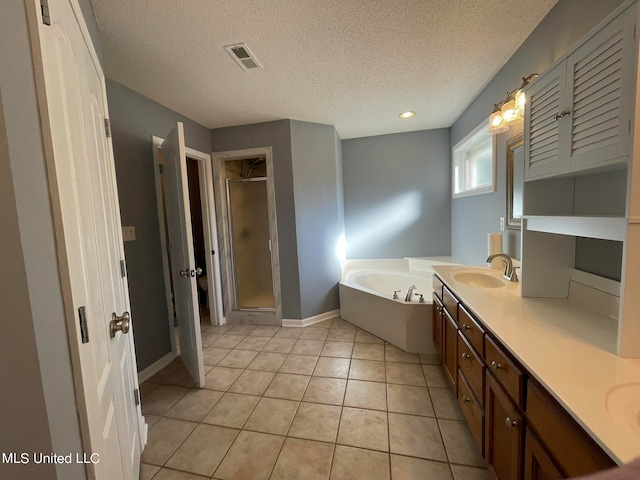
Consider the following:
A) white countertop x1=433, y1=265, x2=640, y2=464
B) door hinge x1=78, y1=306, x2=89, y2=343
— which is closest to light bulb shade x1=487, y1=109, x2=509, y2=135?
white countertop x1=433, y1=265, x2=640, y2=464

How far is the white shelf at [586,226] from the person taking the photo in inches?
33.7

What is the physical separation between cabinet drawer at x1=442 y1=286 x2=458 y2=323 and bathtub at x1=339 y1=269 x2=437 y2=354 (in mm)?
552

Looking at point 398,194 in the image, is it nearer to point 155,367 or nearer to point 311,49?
point 311,49

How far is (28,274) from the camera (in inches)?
21.0

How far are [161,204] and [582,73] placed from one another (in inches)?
111

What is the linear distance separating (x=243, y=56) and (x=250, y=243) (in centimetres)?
207

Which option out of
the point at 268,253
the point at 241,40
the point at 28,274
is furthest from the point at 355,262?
the point at 28,274

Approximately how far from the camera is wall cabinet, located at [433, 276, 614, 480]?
705 mm

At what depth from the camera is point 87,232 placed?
874 millimetres

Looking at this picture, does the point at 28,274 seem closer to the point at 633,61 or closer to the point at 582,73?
the point at 633,61

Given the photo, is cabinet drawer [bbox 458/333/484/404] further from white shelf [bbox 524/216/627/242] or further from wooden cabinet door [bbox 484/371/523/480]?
white shelf [bbox 524/216/627/242]

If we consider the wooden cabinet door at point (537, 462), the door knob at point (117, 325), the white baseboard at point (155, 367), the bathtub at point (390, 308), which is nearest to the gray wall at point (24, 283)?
the door knob at point (117, 325)

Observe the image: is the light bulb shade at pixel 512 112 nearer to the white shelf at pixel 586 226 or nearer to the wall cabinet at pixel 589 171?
the wall cabinet at pixel 589 171

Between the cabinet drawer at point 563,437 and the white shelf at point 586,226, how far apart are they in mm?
562
